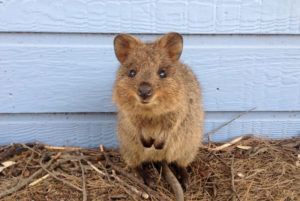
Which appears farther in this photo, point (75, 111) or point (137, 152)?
point (75, 111)

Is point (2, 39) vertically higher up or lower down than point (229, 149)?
higher up

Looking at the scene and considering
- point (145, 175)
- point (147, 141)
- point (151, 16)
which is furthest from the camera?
point (151, 16)

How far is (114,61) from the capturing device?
11.6 ft

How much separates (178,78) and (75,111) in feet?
5.80

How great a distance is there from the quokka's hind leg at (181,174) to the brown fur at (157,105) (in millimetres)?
87

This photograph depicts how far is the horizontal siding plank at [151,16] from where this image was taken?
10.8 ft

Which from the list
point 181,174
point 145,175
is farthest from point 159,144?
point 181,174

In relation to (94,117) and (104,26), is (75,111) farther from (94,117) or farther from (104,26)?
(104,26)

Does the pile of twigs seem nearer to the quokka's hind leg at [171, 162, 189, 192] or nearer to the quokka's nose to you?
the quokka's hind leg at [171, 162, 189, 192]

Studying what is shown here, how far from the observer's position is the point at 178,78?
2.58 meters

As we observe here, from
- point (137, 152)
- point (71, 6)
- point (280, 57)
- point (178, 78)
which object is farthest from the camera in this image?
point (280, 57)

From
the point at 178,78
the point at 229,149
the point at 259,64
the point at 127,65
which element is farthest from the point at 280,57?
the point at 127,65

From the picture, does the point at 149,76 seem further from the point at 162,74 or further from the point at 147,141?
the point at 147,141

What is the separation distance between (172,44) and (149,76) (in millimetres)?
507
